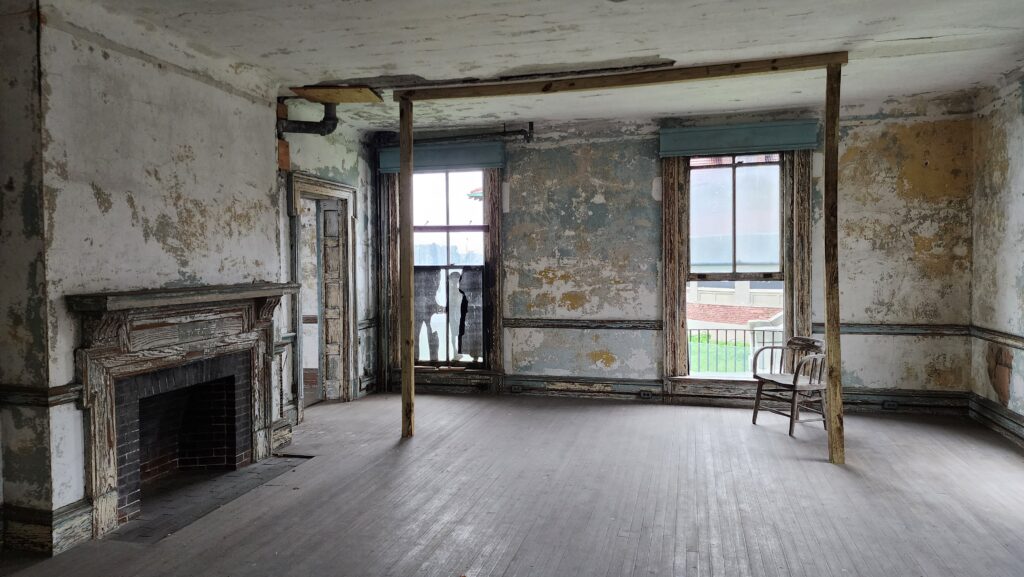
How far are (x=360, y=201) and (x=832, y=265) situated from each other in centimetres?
502

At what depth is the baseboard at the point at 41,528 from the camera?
11.2ft

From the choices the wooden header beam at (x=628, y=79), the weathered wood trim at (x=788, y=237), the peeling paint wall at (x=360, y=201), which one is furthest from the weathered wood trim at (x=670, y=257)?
the peeling paint wall at (x=360, y=201)

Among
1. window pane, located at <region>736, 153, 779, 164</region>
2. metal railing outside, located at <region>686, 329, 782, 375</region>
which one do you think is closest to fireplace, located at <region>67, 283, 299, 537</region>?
window pane, located at <region>736, 153, 779, 164</region>

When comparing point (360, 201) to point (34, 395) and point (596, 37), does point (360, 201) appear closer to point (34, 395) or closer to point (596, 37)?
point (596, 37)

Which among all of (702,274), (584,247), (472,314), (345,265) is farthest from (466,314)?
(702,274)

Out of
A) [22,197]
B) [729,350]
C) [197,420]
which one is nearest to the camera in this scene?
[22,197]

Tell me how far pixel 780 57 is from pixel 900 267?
113 inches

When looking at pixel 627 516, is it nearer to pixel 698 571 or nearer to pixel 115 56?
pixel 698 571

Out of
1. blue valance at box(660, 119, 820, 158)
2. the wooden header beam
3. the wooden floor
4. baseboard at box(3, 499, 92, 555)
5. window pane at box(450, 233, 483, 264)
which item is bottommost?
the wooden floor

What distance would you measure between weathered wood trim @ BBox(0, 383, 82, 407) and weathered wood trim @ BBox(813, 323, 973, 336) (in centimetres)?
640

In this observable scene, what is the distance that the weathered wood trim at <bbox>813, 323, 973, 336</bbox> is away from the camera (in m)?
6.23

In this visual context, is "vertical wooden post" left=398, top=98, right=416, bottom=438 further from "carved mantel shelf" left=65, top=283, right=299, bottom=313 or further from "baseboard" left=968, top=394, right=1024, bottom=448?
"baseboard" left=968, top=394, right=1024, bottom=448

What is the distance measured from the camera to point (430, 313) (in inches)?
307

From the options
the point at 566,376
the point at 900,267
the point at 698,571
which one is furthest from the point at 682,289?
the point at 698,571
